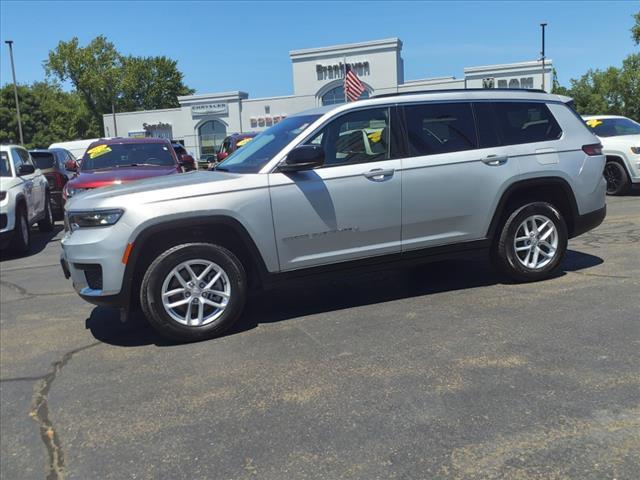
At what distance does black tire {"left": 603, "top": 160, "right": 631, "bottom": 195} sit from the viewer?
40.1ft

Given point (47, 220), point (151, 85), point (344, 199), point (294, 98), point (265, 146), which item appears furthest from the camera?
point (151, 85)

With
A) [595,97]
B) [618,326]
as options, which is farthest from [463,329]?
[595,97]

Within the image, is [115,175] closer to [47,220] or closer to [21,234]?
[21,234]

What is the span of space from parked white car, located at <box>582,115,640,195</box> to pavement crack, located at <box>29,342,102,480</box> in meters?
11.2

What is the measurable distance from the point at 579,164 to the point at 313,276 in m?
2.93

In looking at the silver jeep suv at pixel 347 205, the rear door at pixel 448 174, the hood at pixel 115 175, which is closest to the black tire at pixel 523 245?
the silver jeep suv at pixel 347 205

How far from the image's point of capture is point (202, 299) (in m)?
4.64

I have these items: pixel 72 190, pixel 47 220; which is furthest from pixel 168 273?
pixel 47 220

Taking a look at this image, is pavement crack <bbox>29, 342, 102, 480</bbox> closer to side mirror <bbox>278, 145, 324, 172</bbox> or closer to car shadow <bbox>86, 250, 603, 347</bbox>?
car shadow <bbox>86, 250, 603, 347</bbox>

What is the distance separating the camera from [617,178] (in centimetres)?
1241

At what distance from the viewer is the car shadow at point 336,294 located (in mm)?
5055

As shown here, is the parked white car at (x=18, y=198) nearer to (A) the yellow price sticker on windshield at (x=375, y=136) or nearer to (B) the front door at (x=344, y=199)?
(B) the front door at (x=344, y=199)

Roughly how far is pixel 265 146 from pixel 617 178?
9847mm

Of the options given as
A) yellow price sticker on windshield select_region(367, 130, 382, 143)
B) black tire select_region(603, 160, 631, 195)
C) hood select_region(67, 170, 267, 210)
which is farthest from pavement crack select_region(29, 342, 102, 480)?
black tire select_region(603, 160, 631, 195)
